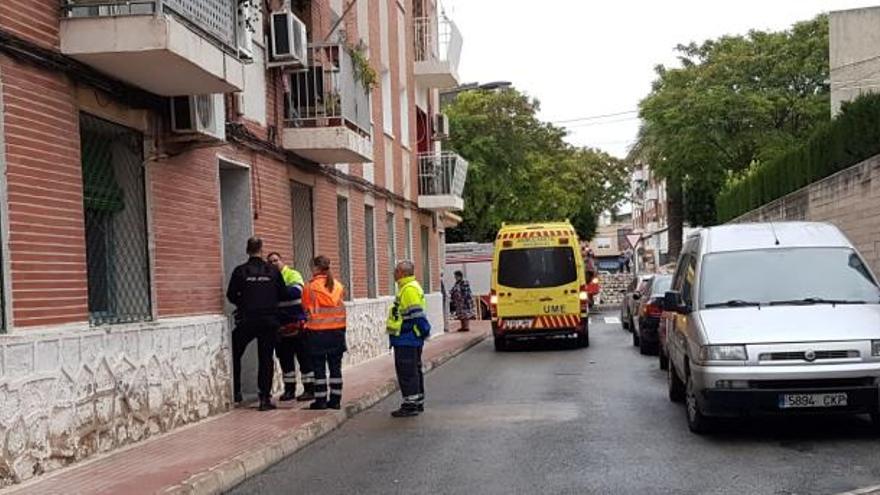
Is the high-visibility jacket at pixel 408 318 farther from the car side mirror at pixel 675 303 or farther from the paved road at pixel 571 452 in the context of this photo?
Answer: the car side mirror at pixel 675 303

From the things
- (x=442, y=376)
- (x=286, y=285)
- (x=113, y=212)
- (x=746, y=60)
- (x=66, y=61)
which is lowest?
(x=442, y=376)

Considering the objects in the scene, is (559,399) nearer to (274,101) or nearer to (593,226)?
(274,101)

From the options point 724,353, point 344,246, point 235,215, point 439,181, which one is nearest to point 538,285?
point 344,246

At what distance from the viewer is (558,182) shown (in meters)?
49.3

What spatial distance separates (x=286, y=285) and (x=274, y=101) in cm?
346

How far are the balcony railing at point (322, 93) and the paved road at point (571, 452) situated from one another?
455 centimetres

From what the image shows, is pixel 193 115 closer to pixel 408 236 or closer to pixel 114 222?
pixel 114 222

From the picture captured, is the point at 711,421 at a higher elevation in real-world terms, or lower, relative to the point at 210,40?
lower

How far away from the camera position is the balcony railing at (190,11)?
27.4ft

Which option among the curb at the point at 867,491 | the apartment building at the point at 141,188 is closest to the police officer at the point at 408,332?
the apartment building at the point at 141,188

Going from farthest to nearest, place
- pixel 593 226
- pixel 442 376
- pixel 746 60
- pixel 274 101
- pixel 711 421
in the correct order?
pixel 593 226 < pixel 746 60 < pixel 442 376 < pixel 274 101 < pixel 711 421

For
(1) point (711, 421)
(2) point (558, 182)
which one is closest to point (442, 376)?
(1) point (711, 421)

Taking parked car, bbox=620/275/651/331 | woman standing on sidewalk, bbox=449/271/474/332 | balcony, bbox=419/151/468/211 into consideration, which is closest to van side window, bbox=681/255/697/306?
parked car, bbox=620/275/651/331

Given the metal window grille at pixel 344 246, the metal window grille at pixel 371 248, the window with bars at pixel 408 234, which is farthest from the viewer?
the window with bars at pixel 408 234
